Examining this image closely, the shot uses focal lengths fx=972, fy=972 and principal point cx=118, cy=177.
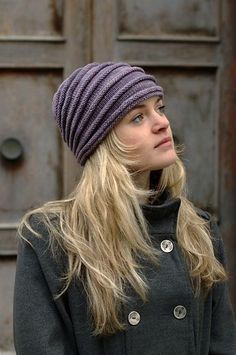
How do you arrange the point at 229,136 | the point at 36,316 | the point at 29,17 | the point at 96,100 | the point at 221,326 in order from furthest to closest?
A: the point at 229,136 → the point at 29,17 → the point at 221,326 → the point at 96,100 → the point at 36,316

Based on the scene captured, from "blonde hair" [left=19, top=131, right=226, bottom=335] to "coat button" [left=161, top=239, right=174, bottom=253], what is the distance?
4cm

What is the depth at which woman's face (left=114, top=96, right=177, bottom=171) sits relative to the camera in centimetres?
Answer: 234

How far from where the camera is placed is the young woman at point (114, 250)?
2264 millimetres

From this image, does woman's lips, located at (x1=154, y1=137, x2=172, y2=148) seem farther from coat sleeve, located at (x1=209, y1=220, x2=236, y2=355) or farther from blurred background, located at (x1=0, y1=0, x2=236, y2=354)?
blurred background, located at (x1=0, y1=0, x2=236, y2=354)

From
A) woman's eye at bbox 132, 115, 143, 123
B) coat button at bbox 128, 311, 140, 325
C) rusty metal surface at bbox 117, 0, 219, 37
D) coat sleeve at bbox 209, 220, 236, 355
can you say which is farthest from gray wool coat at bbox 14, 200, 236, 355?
rusty metal surface at bbox 117, 0, 219, 37

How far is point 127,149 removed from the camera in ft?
7.65

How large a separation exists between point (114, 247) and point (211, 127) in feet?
4.93

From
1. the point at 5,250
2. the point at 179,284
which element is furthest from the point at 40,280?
the point at 5,250

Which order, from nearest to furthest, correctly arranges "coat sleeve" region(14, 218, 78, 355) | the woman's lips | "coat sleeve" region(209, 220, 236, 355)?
"coat sleeve" region(14, 218, 78, 355) → the woman's lips → "coat sleeve" region(209, 220, 236, 355)

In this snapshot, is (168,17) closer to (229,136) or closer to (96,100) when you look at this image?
(229,136)

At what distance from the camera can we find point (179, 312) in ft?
7.61

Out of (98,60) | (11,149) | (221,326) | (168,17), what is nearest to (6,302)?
(11,149)

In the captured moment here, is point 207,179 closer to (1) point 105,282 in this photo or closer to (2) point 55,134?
(2) point 55,134

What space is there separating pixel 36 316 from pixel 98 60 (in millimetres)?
1620
